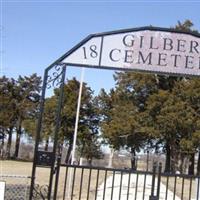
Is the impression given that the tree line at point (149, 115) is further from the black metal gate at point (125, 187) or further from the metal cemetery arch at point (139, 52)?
the metal cemetery arch at point (139, 52)

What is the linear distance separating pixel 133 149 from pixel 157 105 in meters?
7.76

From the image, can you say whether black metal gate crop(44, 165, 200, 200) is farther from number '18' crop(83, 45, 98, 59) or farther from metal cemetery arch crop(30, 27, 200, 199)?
number '18' crop(83, 45, 98, 59)

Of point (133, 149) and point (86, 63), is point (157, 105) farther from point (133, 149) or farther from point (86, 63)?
point (86, 63)

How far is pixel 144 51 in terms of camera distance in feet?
31.3

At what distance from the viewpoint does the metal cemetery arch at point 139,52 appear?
9531mm

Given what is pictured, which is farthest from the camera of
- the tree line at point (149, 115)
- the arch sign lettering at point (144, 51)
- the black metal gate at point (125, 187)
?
the tree line at point (149, 115)

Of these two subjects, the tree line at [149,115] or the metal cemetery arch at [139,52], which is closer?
the metal cemetery arch at [139,52]

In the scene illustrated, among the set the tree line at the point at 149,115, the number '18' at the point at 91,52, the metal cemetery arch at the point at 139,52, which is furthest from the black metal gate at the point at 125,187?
the tree line at the point at 149,115

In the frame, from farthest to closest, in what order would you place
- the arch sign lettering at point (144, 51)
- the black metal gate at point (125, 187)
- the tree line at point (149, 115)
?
the tree line at point (149, 115)
the arch sign lettering at point (144, 51)
the black metal gate at point (125, 187)

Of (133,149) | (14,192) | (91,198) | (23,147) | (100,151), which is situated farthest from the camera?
(23,147)

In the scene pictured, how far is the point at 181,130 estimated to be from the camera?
1752 inches

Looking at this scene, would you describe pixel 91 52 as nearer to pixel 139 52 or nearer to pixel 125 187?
pixel 139 52

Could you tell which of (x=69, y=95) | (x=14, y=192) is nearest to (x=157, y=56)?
(x=14, y=192)

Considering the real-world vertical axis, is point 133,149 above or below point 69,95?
below
